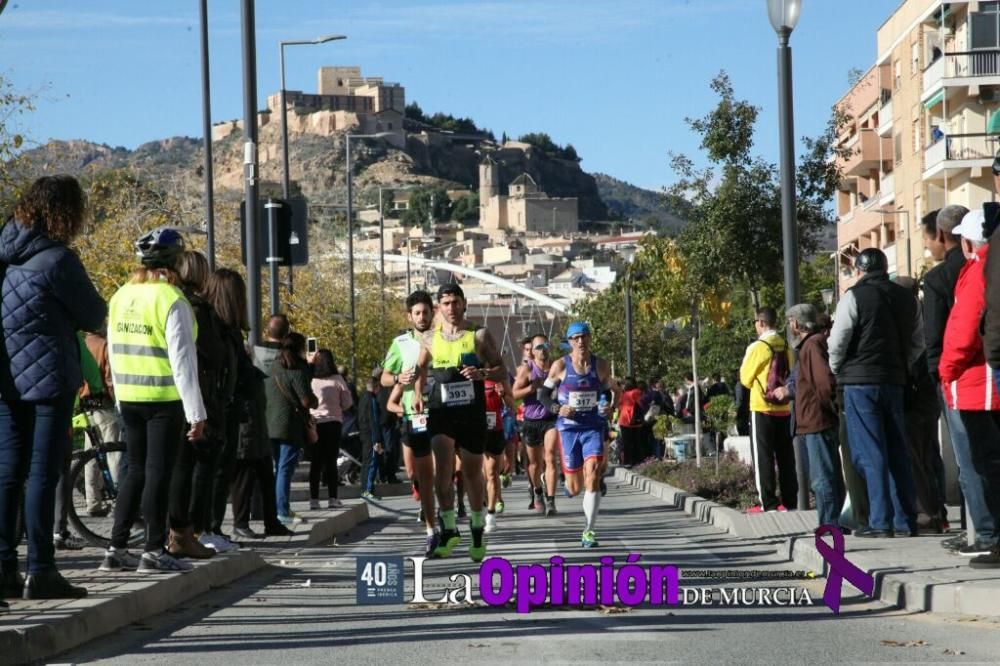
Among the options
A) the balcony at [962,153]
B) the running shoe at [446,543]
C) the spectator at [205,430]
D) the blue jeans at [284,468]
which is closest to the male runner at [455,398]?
the running shoe at [446,543]

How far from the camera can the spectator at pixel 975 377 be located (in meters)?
10.3

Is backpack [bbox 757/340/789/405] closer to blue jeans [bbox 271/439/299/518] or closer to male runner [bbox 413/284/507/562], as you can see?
male runner [bbox 413/284/507/562]

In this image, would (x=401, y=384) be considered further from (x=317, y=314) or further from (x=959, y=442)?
(x=317, y=314)

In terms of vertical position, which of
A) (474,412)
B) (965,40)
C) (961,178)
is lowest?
(474,412)

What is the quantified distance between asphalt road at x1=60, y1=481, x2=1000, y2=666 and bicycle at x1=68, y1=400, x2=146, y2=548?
1.85m

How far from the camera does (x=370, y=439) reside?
25375 mm

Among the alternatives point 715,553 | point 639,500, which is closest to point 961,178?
point 639,500

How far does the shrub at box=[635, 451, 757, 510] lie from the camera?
20281 mm

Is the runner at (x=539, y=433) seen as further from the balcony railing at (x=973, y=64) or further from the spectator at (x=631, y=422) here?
the balcony railing at (x=973, y=64)

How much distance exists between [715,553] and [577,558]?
131 cm

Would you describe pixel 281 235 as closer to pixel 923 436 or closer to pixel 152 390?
pixel 923 436

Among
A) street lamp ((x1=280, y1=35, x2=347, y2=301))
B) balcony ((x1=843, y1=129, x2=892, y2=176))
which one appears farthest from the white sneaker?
balcony ((x1=843, y1=129, x2=892, y2=176))

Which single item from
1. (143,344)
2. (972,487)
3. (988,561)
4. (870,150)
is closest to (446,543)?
(143,344)

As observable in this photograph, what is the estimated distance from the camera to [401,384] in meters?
14.1
